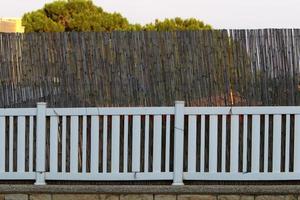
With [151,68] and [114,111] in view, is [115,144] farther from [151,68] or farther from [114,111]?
[151,68]

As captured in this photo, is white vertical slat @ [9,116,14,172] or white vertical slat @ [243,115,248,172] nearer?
white vertical slat @ [243,115,248,172]

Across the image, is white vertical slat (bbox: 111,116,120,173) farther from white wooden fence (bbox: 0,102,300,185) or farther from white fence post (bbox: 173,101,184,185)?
white fence post (bbox: 173,101,184,185)

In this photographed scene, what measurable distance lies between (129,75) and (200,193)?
163 cm

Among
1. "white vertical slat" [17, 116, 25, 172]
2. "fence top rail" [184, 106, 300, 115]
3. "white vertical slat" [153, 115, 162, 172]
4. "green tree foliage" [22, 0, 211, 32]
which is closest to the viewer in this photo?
"fence top rail" [184, 106, 300, 115]

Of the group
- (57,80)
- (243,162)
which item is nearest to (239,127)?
(243,162)

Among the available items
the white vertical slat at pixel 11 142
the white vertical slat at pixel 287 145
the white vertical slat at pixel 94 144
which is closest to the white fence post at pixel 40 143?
the white vertical slat at pixel 11 142

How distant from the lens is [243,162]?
20.8 ft

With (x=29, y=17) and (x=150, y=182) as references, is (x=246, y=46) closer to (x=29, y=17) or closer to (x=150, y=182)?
(x=150, y=182)

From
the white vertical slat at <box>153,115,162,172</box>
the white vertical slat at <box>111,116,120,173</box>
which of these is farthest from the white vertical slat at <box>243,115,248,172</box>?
the white vertical slat at <box>111,116,120,173</box>

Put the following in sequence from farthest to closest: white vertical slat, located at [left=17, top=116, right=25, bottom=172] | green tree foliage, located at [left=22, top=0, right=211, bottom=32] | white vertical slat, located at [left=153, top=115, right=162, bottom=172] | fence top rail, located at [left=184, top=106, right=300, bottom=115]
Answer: green tree foliage, located at [left=22, top=0, right=211, bottom=32] → white vertical slat, located at [left=17, top=116, right=25, bottom=172] → white vertical slat, located at [left=153, top=115, right=162, bottom=172] → fence top rail, located at [left=184, top=106, right=300, bottom=115]

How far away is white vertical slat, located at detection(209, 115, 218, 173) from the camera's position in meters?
6.29

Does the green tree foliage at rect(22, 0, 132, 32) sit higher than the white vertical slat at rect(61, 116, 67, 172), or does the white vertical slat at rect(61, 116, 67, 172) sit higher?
the green tree foliage at rect(22, 0, 132, 32)

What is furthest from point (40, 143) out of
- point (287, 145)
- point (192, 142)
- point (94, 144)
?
point (287, 145)

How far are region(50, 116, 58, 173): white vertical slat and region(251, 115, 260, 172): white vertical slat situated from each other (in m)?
2.31
